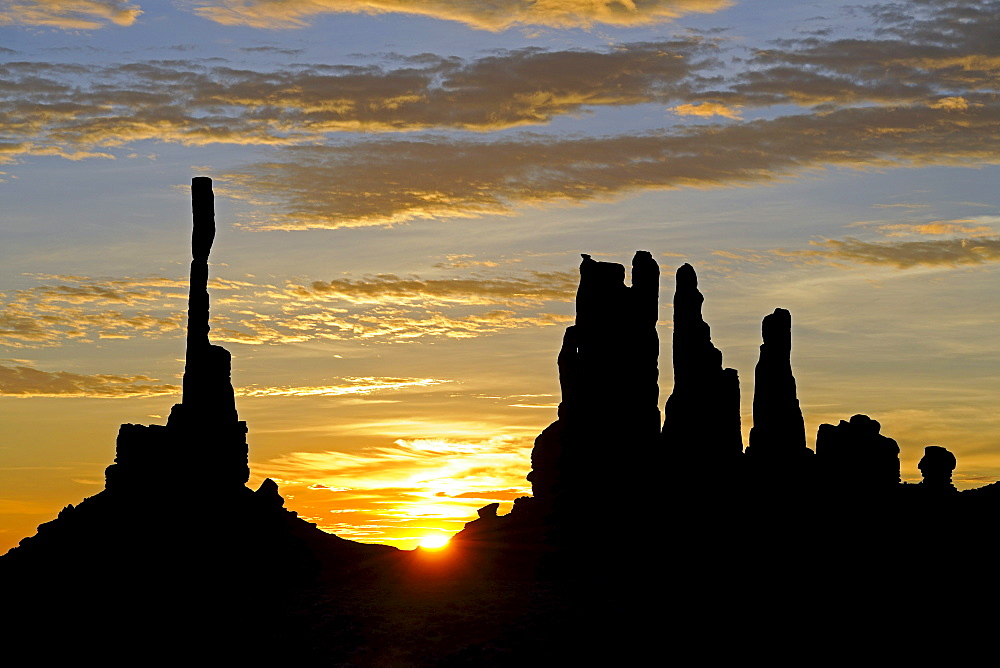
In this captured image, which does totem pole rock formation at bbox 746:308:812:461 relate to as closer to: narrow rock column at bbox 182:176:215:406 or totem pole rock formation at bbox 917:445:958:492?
totem pole rock formation at bbox 917:445:958:492

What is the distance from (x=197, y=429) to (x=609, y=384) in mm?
29591

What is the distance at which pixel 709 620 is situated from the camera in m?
61.6

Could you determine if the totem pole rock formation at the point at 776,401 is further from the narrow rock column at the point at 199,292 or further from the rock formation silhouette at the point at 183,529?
the narrow rock column at the point at 199,292

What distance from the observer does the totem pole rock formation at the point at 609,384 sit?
267 ft

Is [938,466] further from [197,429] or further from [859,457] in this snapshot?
[197,429]

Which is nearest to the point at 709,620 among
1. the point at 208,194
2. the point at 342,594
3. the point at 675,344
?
the point at 342,594

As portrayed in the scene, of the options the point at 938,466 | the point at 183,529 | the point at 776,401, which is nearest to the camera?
the point at 183,529

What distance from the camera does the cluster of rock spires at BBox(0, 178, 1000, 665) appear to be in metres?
71.7

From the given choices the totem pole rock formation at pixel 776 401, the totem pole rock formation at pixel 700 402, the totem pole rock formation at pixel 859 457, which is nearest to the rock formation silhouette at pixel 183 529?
the totem pole rock formation at pixel 700 402

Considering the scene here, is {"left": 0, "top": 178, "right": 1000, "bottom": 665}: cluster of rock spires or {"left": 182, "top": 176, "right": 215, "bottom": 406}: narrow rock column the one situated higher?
{"left": 182, "top": 176, "right": 215, "bottom": 406}: narrow rock column

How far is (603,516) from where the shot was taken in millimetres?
80250

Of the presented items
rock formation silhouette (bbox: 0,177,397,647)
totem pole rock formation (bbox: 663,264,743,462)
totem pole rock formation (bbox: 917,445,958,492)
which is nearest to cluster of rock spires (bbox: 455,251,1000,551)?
totem pole rock formation (bbox: 663,264,743,462)

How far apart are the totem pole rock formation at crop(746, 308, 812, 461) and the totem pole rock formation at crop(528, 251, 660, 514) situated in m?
14.1

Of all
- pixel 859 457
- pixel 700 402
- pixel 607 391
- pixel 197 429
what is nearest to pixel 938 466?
pixel 859 457
